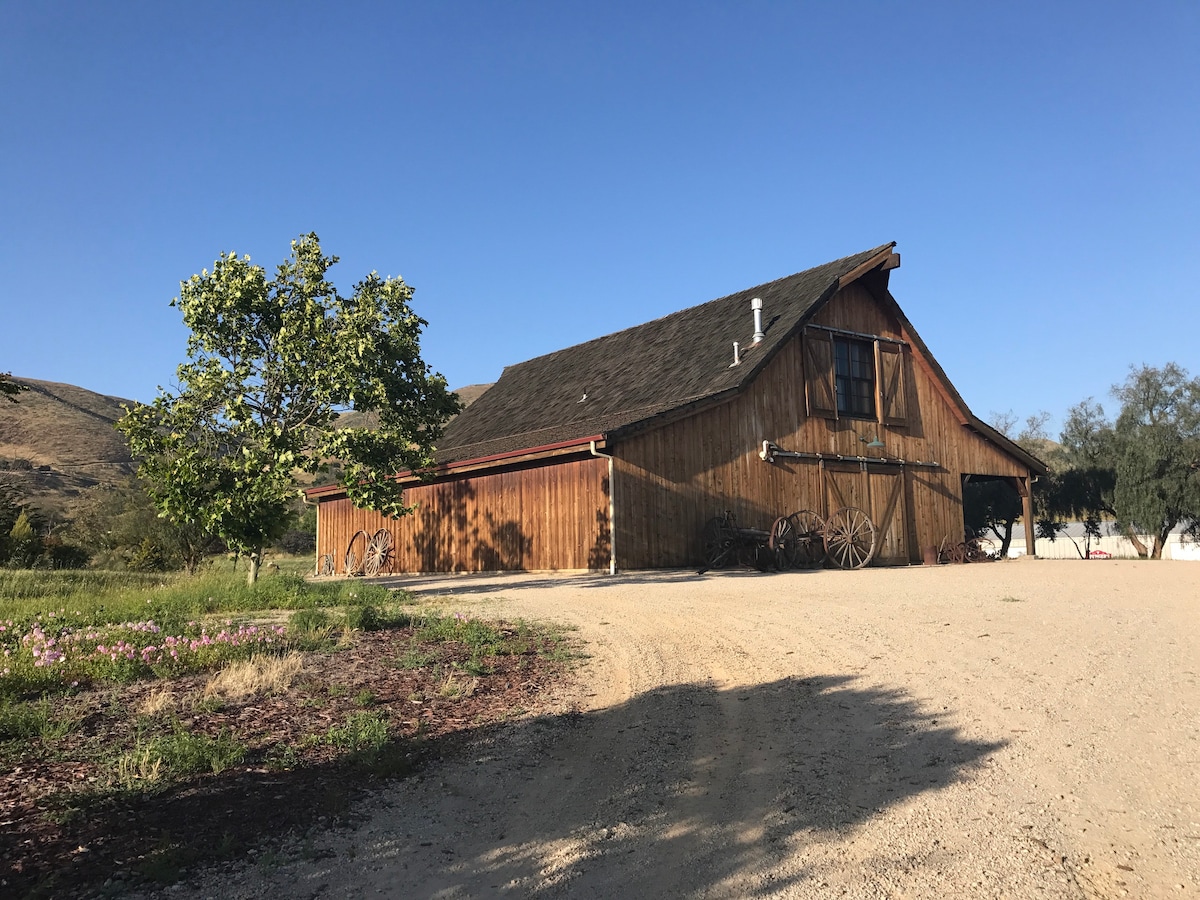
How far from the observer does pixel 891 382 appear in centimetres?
2317

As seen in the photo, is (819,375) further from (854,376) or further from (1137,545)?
(1137,545)

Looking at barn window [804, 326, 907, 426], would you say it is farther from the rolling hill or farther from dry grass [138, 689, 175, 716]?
the rolling hill


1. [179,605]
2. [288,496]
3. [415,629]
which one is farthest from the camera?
[288,496]

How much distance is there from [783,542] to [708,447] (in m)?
2.55

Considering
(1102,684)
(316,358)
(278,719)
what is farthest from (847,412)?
(278,719)

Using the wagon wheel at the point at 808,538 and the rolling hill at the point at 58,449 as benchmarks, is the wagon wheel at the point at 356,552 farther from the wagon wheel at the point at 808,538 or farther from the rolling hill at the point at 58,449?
the rolling hill at the point at 58,449

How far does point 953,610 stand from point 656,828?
7546 mm

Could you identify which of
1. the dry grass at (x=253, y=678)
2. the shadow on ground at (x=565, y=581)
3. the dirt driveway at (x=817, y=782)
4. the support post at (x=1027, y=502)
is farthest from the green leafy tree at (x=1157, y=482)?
the dry grass at (x=253, y=678)

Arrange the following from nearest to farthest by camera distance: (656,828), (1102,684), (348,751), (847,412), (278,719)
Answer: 1. (656,828)
2. (348,751)
3. (278,719)
4. (1102,684)
5. (847,412)

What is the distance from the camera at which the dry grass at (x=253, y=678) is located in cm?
628

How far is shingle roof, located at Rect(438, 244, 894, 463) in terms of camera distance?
19.6 metres

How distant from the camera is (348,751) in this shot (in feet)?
17.0

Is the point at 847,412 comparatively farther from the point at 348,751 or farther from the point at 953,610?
the point at 348,751

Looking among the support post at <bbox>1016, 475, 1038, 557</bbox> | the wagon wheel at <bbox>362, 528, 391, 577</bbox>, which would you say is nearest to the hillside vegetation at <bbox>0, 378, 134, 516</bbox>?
the wagon wheel at <bbox>362, 528, 391, 577</bbox>
